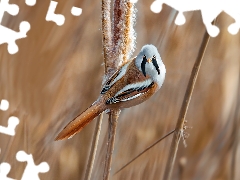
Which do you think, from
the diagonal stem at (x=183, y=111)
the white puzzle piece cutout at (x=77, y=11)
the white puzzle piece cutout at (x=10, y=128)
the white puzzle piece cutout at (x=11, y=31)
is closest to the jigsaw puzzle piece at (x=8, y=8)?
the white puzzle piece cutout at (x=11, y=31)

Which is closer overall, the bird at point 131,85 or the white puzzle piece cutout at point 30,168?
the bird at point 131,85

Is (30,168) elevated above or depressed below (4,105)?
below

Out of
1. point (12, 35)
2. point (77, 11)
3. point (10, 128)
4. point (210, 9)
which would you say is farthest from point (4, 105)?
point (210, 9)

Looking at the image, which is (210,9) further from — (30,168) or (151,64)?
(30,168)

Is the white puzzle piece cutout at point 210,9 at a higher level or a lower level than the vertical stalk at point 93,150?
higher

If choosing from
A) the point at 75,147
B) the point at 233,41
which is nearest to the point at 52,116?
the point at 75,147

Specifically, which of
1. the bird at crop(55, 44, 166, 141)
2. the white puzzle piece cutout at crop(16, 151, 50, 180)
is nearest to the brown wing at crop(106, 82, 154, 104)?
the bird at crop(55, 44, 166, 141)

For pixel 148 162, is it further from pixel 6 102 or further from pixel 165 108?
pixel 6 102

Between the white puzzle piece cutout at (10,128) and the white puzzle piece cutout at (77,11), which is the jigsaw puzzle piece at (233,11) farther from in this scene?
the white puzzle piece cutout at (10,128)
